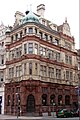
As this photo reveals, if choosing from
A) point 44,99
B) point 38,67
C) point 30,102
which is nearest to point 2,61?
point 38,67

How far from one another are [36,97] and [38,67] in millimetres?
5803

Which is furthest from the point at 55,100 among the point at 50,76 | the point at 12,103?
the point at 12,103

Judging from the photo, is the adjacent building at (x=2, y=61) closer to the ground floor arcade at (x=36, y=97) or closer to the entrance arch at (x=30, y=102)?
the ground floor arcade at (x=36, y=97)

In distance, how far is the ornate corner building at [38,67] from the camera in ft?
150

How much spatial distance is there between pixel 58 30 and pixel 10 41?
1189cm

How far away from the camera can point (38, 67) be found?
4678 centimetres

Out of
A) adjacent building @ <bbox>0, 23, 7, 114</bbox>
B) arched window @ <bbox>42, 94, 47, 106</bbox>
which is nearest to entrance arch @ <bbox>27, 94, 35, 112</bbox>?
arched window @ <bbox>42, 94, 47, 106</bbox>

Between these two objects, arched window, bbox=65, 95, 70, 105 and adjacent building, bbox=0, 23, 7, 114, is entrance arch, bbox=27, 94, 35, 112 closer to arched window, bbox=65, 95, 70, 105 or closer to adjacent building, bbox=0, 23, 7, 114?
adjacent building, bbox=0, 23, 7, 114

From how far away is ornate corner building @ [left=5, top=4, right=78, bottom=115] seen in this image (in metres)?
45.7

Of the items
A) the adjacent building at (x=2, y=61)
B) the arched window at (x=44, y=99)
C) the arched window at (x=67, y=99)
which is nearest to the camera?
the arched window at (x=44, y=99)

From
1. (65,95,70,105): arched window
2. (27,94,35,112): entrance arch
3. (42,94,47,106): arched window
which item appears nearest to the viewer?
(27,94,35,112): entrance arch

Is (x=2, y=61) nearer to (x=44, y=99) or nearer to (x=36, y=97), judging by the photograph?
(x=44, y=99)

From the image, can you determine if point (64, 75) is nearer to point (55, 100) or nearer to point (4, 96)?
point (55, 100)

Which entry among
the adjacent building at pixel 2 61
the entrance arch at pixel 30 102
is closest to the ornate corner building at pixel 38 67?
the entrance arch at pixel 30 102
